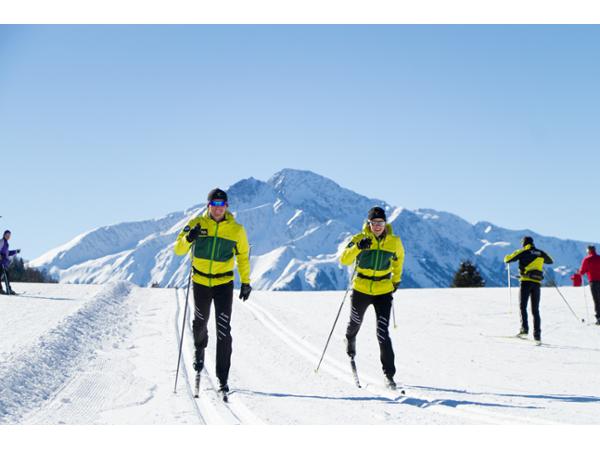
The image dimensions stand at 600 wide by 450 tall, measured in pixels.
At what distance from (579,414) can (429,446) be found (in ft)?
7.58

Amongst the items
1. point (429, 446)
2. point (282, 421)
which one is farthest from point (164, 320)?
point (429, 446)

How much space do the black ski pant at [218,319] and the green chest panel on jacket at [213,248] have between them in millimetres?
415

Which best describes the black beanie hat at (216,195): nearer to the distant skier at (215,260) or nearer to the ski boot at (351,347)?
the distant skier at (215,260)

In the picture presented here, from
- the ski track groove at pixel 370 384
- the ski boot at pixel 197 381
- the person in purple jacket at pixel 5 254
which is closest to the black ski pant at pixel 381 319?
the ski track groove at pixel 370 384

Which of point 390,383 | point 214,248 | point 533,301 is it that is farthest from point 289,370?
point 533,301

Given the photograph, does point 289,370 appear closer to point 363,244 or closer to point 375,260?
point 375,260

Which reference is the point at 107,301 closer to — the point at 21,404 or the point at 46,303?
the point at 46,303

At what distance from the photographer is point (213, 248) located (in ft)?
26.5

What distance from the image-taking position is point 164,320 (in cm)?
1530

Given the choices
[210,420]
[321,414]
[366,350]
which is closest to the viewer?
[210,420]

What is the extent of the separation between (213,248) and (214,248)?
0.01 meters

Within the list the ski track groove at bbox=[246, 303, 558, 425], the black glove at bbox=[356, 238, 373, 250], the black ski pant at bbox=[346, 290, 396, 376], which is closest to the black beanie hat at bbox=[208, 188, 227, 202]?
the black glove at bbox=[356, 238, 373, 250]

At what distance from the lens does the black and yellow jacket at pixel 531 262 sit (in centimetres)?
1412

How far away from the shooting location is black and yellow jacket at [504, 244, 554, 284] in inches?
556
